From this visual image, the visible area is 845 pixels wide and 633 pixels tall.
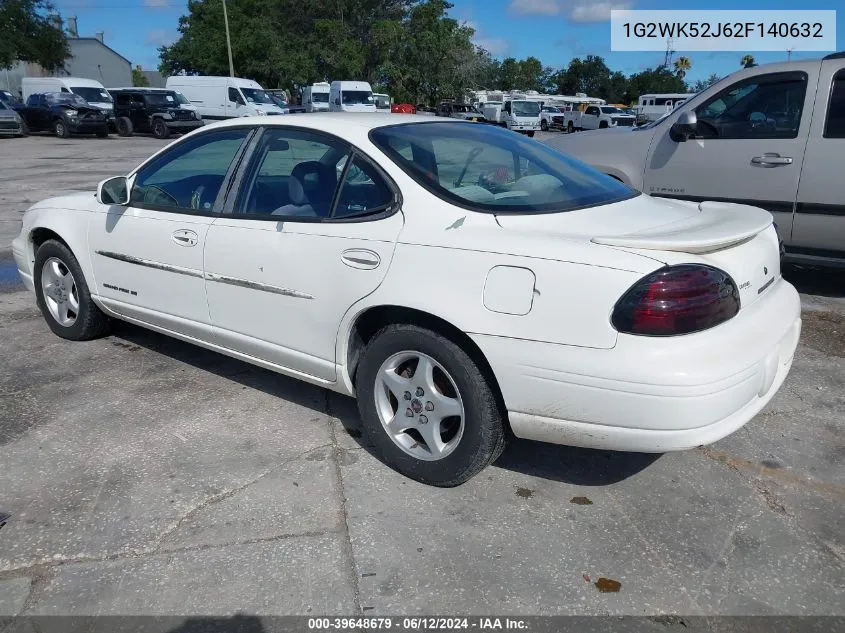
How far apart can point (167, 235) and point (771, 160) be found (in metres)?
4.50

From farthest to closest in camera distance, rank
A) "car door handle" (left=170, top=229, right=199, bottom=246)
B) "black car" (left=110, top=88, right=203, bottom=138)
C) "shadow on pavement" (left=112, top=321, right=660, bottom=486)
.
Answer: "black car" (left=110, top=88, right=203, bottom=138) → "car door handle" (left=170, top=229, right=199, bottom=246) → "shadow on pavement" (left=112, top=321, right=660, bottom=486)

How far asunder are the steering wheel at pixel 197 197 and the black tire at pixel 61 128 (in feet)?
91.9

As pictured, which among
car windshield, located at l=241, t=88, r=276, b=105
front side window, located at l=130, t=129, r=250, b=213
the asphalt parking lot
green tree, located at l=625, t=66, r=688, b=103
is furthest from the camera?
green tree, located at l=625, t=66, r=688, b=103

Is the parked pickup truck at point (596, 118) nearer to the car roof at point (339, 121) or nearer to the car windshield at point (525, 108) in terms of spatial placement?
the car windshield at point (525, 108)

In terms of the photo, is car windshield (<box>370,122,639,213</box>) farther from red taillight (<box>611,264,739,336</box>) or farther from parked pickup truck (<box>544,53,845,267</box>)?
parked pickup truck (<box>544,53,845,267</box>)

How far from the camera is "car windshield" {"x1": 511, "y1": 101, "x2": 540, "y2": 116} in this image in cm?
3688

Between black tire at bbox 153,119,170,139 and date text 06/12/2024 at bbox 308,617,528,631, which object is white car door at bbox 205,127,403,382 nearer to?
date text 06/12/2024 at bbox 308,617,528,631

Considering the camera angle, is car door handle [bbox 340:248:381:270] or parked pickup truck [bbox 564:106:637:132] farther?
parked pickup truck [bbox 564:106:637:132]

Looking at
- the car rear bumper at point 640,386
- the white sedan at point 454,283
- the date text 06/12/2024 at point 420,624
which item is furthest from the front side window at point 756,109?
the date text 06/12/2024 at point 420,624

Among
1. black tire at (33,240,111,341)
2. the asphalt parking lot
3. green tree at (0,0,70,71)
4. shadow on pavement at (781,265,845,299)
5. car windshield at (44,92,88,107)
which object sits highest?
green tree at (0,0,70,71)

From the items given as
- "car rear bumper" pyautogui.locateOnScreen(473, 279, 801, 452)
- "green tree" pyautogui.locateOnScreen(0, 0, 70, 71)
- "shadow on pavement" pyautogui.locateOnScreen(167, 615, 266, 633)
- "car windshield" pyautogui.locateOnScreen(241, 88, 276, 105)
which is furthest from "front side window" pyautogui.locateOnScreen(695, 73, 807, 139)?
"green tree" pyautogui.locateOnScreen(0, 0, 70, 71)

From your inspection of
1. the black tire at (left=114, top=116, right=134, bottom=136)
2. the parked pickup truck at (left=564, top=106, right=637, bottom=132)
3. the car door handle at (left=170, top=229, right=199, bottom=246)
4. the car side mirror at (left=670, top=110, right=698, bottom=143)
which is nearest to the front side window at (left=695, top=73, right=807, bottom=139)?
the car side mirror at (left=670, top=110, right=698, bottom=143)

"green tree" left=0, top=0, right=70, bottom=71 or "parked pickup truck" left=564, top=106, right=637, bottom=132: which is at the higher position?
"green tree" left=0, top=0, right=70, bottom=71

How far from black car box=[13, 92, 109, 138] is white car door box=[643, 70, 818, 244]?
27047 millimetres
